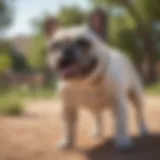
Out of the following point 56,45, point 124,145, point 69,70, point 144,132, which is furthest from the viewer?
point 144,132

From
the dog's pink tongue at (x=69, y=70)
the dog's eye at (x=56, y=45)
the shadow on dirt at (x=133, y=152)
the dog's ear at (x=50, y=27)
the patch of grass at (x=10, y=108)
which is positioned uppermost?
the patch of grass at (x=10, y=108)

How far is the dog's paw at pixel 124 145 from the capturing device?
303 centimetres

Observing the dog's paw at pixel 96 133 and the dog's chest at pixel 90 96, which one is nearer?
the dog's chest at pixel 90 96

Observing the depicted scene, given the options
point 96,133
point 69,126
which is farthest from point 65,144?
point 96,133

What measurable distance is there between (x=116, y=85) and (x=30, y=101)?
5188 millimetres

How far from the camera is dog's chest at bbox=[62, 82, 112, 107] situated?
3.08 meters

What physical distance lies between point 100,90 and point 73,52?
0.40 m

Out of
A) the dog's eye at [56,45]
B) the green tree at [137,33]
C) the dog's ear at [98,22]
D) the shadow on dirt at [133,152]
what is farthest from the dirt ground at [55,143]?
the green tree at [137,33]

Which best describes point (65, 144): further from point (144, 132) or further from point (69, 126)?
point (144, 132)

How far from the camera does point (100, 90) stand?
310 centimetres

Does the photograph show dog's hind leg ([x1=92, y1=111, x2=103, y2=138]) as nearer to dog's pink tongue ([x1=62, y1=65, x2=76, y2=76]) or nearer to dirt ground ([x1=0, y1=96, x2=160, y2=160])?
dirt ground ([x1=0, y1=96, x2=160, y2=160])

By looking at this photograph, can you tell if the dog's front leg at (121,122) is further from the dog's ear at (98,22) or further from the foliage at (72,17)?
the foliage at (72,17)

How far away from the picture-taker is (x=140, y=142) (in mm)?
3371

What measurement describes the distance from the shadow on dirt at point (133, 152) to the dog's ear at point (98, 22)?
0.79 m
